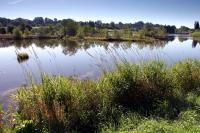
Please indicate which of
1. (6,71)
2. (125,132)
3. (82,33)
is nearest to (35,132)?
(125,132)

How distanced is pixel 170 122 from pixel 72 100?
2648 millimetres

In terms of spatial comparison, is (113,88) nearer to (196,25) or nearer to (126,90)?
(126,90)

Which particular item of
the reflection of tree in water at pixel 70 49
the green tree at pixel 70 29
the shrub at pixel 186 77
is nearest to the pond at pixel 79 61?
the shrub at pixel 186 77

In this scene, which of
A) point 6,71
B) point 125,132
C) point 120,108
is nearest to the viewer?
point 125,132

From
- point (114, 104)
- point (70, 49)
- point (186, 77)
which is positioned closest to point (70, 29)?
point (70, 49)

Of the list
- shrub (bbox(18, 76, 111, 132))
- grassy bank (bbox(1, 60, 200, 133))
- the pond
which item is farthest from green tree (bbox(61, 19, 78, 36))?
shrub (bbox(18, 76, 111, 132))

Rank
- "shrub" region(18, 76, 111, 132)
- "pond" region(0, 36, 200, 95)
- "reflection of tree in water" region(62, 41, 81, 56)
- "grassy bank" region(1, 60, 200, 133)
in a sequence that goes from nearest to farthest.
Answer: "grassy bank" region(1, 60, 200, 133) → "shrub" region(18, 76, 111, 132) → "pond" region(0, 36, 200, 95) → "reflection of tree in water" region(62, 41, 81, 56)

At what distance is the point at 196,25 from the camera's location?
5281 inches

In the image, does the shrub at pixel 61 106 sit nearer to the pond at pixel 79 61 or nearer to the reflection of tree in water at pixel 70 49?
the pond at pixel 79 61

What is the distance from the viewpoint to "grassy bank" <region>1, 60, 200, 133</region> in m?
6.66

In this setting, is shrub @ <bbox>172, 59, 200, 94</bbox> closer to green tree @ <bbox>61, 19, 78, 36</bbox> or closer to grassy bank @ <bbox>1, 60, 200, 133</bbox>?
grassy bank @ <bbox>1, 60, 200, 133</bbox>

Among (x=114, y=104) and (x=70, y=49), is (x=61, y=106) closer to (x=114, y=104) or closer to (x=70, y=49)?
(x=114, y=104)

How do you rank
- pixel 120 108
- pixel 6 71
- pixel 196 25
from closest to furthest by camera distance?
pixel 120 108, pixel 6 71, pixel 196 25

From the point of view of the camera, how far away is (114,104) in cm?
804
